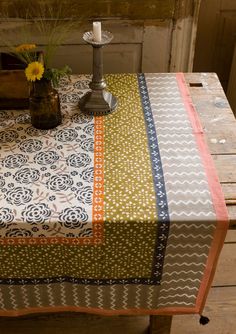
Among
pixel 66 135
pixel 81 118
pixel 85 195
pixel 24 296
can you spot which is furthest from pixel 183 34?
pixel 24 296

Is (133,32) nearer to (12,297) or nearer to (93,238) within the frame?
(93,238)

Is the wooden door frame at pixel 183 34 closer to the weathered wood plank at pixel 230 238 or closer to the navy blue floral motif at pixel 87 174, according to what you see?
the weathered wood plank at pixel 230 238

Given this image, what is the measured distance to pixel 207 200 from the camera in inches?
50.9

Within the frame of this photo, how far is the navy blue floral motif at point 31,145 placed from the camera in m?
1.45

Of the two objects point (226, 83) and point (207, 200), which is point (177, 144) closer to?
point (207, 200)

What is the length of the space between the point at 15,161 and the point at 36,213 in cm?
23

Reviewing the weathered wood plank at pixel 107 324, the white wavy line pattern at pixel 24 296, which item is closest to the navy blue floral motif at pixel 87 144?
the white wavy line pattern at pixel 24 296

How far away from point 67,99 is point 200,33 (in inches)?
40.5

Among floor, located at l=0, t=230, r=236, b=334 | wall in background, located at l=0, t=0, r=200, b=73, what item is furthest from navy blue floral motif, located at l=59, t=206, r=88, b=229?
wall in background, located at l=0, t=0, r=200, b=73

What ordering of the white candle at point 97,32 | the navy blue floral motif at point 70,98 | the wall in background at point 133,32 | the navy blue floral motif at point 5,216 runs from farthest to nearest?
the wall in background at point 133,32 → the navy blue floral motif at point 70,98 → the white candle at point 97,32 → the navy blue floral motif at point 5,216

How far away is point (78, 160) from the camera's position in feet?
4.63

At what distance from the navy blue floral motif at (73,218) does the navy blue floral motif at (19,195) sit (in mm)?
113

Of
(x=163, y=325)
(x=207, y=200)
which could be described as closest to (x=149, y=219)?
(x=207, y=200)

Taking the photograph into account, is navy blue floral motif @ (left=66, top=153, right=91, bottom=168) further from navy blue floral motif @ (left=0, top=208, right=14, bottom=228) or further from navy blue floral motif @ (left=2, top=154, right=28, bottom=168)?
navy blue floral motif @ (left=0, top=208, right=14, bottom=228)
